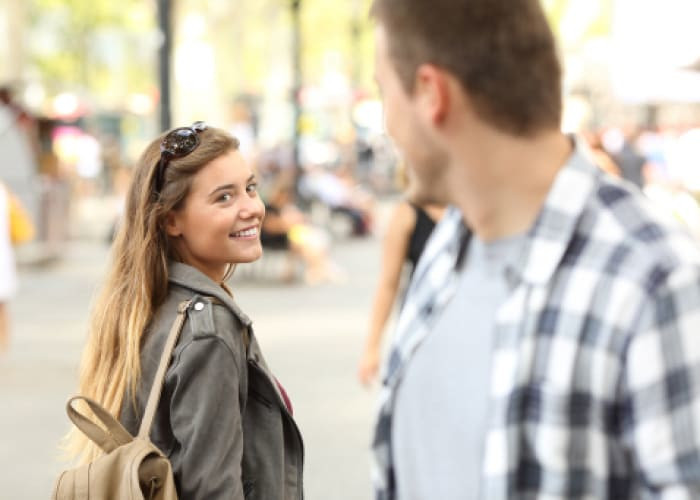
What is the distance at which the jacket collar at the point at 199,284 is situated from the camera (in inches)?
121

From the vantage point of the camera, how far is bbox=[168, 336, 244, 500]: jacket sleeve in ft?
9.42

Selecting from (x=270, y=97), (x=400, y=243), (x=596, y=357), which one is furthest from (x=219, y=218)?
(x=270, y=97)

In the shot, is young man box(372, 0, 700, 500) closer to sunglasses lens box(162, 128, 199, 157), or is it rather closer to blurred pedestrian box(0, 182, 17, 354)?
sunglasses lens box(162, 128, 199, 157)

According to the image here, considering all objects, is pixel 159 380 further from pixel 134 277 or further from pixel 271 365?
pixel 271 365

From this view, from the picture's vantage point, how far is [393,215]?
617cm

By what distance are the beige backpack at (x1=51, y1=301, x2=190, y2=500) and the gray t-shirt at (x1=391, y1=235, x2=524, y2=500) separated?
84cm

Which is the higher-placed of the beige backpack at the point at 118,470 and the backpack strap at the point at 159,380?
the backpack strap at the point at 159,380

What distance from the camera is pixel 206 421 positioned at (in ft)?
9.39

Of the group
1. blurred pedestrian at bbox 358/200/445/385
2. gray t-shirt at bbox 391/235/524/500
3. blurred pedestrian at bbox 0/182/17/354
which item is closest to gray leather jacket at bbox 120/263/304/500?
gray t-shirt at bbox 391/235/524/500

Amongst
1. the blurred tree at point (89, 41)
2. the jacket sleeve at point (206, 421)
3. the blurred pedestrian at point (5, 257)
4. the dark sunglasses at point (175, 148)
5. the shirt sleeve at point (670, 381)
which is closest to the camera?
the shirt sleeve at point (670, 381)

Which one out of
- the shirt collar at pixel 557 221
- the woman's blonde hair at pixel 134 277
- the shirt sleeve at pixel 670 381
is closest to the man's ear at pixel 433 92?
the shirt collar at pixel 557 221

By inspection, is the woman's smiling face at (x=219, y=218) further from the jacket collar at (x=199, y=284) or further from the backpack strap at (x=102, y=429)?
the backpack strap at (x=102, y=429)

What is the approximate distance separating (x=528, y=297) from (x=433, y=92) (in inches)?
12.5

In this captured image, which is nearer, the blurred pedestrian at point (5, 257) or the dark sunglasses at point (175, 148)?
the dark sunglasses at point (175, 148)
